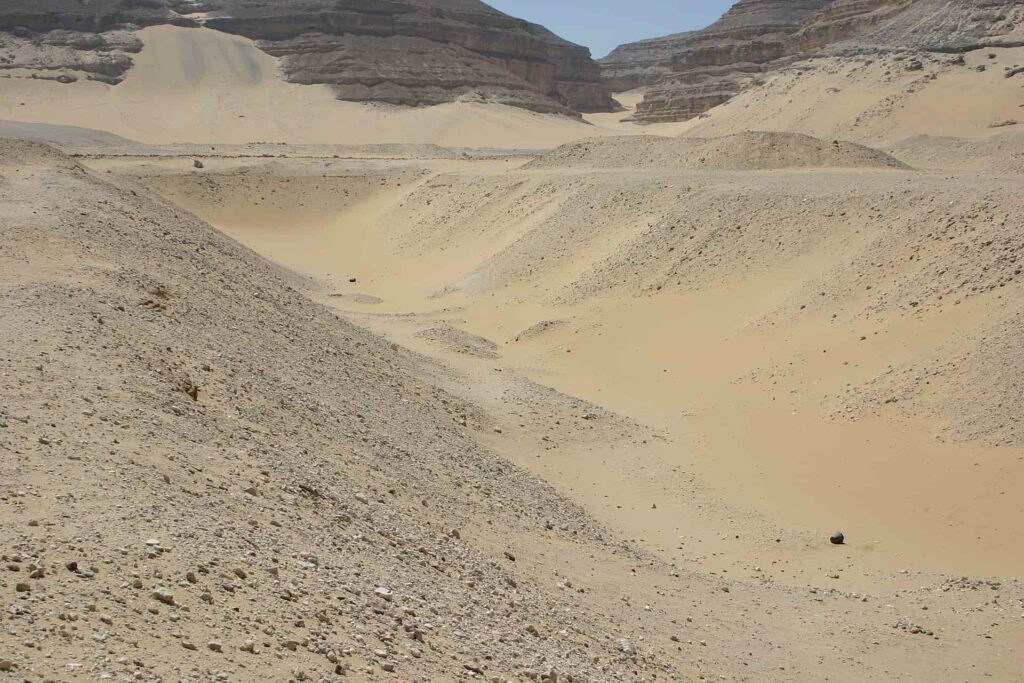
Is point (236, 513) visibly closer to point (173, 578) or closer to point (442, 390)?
point (173, 578)

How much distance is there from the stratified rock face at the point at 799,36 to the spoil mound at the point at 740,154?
31.7 metres

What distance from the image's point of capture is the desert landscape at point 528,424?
242 inches

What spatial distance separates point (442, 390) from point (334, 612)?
8861mm

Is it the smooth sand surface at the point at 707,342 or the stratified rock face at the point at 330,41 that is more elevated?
the stratified rock face at the point at 330,41

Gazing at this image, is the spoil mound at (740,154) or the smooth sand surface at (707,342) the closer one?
the smooth sand surface at (707,342)

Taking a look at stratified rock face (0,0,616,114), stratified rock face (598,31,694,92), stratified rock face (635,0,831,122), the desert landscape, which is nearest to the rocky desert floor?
the desert landscape

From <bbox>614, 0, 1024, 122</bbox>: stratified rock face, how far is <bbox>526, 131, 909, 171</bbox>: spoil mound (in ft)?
104

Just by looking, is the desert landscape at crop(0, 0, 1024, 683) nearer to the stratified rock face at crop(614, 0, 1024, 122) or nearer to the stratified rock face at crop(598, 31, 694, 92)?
the stratified rock face at crop(614, 0, 1024, 122)

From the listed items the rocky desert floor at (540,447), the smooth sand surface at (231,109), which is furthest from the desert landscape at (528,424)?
the smooth sand surface at (231,109)

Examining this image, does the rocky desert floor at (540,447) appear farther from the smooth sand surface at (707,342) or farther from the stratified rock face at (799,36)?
the stratified rock face at (799,36)

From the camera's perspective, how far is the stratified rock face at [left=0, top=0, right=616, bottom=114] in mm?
76312

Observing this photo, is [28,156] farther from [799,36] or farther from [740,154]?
[799,36]

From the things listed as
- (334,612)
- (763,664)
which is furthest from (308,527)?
(763,664)

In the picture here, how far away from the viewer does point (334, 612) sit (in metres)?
6.08
